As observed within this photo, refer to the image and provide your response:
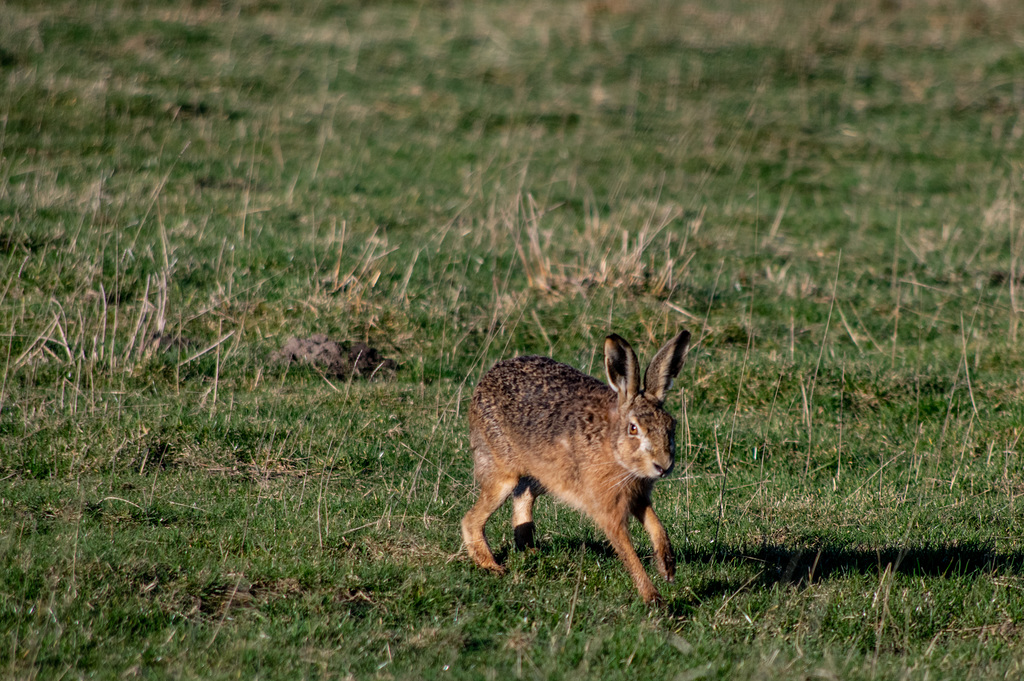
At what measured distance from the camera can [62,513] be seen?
6.44 metres

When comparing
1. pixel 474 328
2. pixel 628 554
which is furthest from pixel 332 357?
pixel 628 554

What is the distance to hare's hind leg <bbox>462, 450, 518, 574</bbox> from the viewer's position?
19.9ft

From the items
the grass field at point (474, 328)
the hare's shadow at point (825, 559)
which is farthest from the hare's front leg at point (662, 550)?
the hare's shadow at point (825, 559)

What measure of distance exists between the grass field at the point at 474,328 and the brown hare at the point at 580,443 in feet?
1.05

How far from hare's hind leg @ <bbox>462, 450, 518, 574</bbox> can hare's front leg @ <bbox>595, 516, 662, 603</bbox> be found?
66 centimetres

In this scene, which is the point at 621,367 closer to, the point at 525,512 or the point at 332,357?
the point at 525,512

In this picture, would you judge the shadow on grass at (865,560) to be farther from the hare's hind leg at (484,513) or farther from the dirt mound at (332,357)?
the dirt mound at (332,357)

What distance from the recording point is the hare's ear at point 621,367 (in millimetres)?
5520

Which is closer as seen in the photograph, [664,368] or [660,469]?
[660,469]

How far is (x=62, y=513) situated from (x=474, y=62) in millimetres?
14714

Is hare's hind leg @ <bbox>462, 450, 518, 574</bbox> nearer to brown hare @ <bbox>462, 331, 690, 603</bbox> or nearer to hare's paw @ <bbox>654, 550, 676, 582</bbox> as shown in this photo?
brown hare @ <bbox>462, 331, 690, 603</bbox>

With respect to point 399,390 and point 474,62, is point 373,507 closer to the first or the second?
point 399,390

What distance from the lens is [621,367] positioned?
18.7 ft

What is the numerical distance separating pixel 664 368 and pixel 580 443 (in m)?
0.65
